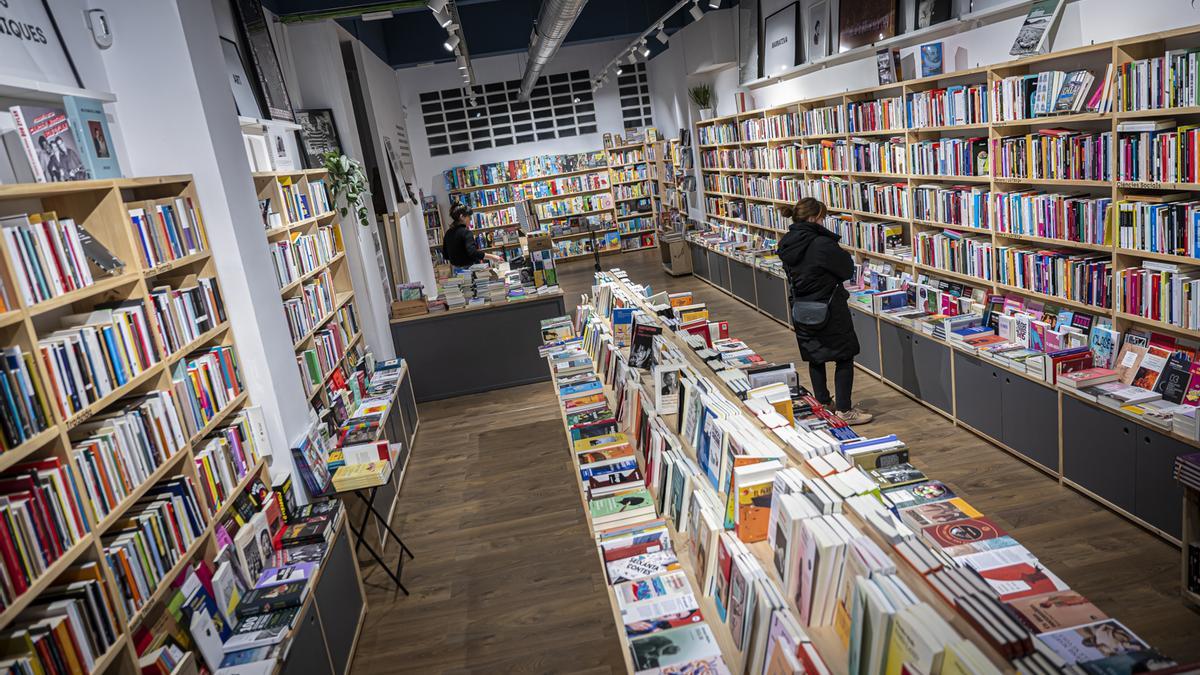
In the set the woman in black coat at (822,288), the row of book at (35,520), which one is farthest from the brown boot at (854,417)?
the row of book at (35,520)

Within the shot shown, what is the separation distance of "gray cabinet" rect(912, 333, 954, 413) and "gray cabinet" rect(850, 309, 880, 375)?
2.07 feet

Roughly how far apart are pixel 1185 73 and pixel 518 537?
4508mm

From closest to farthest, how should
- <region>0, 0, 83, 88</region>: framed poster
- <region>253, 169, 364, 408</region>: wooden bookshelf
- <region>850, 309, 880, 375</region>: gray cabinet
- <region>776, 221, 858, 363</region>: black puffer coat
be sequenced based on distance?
<region>0, 0, 83, 88</region>: framed poster < <region>253, 169, 364, 408</region>: wooden bookshelf < <region>776, 221, 858, 363</region>: black puffer coat < <region>850, 309, 880, 375</region>: gray cabinet

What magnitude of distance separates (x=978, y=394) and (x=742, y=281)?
546 cm

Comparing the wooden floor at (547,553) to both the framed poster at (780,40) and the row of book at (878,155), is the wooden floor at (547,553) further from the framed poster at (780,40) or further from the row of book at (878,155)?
the framed poster at (780,40)

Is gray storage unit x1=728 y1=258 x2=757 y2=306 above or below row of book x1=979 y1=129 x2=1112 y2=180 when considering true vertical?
below

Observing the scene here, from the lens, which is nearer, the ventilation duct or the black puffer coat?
the black puffer coat

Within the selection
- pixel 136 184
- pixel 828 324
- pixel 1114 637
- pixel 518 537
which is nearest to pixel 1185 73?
pixel 828 324

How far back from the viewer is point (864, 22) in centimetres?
723

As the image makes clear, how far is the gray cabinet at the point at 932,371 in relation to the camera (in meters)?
5.76

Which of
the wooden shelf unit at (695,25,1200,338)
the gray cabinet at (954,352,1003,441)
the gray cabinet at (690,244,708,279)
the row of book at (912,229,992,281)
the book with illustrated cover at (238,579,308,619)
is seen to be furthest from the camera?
the gray cabinet at (690,244,708,279)

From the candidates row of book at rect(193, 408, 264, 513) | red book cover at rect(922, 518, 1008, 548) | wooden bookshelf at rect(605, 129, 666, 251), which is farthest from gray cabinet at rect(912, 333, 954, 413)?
wooden bookshelf at rect(605, 129, 666, 251)

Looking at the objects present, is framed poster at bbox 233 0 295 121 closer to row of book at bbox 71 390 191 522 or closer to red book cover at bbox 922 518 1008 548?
row of book at bbox 71 390 191 522

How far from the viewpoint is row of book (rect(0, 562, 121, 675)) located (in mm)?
2230
